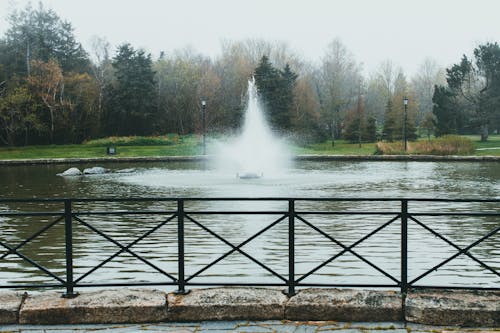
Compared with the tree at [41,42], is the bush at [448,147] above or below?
below

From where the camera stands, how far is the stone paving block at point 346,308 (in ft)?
18.1

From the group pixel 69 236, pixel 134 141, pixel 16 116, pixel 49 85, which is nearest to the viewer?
pixel 69 236

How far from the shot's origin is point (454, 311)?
17.6 ft

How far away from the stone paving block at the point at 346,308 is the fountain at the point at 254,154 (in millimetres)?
22199

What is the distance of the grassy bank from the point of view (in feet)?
162

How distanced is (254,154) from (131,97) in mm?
26225

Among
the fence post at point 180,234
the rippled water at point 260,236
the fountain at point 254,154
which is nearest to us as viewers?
the fence post at point 180,234

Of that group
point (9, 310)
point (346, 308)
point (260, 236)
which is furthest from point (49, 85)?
point (346, 308)

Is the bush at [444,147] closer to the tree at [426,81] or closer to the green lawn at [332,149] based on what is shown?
the green lawn at [332,149]

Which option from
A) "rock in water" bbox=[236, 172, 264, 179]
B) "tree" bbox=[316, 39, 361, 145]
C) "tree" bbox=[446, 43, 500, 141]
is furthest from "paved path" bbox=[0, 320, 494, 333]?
"tree" bbox=[446, 43, 500, 141]

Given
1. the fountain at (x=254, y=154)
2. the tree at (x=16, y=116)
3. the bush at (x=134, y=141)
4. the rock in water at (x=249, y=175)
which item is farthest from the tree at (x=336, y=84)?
the rock in water at (x=249, y=175)

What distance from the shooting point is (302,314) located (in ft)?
18.3

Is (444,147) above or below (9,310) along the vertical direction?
above

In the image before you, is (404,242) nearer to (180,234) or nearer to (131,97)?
(180,234)
